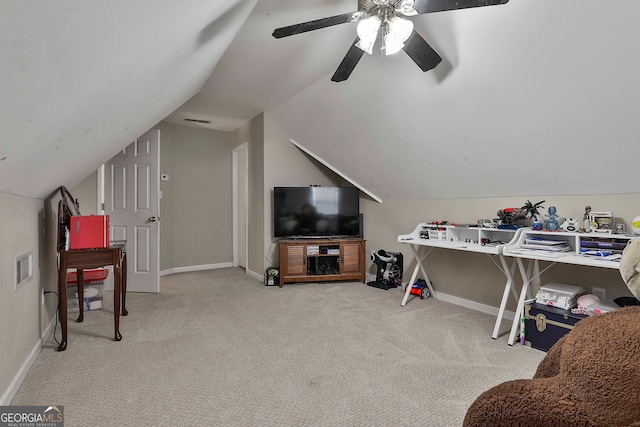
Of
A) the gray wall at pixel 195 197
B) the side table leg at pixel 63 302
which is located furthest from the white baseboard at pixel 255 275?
the side table leg at pixel 63 302

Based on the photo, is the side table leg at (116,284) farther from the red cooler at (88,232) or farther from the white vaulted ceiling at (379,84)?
the white vaulted ceiling at (379,84)

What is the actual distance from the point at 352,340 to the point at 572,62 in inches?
90.8

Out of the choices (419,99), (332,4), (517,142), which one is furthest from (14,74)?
(517,142)

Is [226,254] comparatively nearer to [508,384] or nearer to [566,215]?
[566,215]

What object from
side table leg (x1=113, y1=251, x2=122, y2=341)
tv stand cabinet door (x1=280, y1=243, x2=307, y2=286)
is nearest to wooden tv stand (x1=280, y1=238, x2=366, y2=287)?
tv stand cabinet door (x1=280, y1=243, x2=307, y2=286)

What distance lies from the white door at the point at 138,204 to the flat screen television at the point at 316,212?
1.48m

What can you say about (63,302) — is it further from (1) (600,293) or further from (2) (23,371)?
(1) (600,293)

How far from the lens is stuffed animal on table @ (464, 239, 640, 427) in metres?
0.59

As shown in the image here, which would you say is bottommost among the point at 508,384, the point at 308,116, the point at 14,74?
the point at 508,384

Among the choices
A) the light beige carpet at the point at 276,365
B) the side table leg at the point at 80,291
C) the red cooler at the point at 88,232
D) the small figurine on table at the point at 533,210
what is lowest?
the light beige carpet at the point at 276,365

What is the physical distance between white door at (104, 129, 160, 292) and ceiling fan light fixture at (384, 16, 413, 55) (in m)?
3.08

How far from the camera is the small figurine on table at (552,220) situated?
2.62 metres

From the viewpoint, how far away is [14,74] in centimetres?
88

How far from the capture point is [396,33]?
6.52ft
